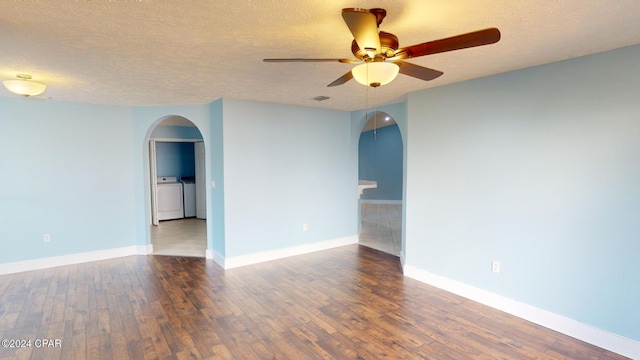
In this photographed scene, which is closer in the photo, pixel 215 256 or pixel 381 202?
pixel 215 256

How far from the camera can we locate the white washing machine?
750cm

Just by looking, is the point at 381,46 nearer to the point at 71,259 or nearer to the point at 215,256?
the point at 215,256

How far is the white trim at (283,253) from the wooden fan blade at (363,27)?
3.51m

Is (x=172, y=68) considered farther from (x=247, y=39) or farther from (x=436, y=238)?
(x=436, y=238)

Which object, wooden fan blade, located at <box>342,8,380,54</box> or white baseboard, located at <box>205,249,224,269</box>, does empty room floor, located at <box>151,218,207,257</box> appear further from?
wooden fan blade, located at <box>342,8,380,54</box>

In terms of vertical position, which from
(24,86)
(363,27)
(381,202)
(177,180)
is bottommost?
(381,202)

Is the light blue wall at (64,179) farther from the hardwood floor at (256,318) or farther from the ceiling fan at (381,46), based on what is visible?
the ceiling fan at (381,46)

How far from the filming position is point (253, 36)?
2.12 meters

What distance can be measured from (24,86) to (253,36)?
239 cm

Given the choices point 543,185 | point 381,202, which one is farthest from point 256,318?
point 381,202

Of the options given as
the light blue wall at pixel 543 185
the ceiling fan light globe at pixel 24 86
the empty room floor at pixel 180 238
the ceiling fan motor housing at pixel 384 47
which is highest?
the ceiling fan light globe at pixel 24 86

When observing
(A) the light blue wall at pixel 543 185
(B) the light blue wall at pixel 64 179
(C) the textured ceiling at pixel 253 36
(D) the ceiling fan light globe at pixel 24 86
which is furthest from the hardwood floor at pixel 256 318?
(C) the textured ceiling at pixel 253 36

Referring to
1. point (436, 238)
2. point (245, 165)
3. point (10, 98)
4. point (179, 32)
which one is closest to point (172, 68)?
point (179, 32)

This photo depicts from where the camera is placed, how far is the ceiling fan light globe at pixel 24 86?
9.49 ft
